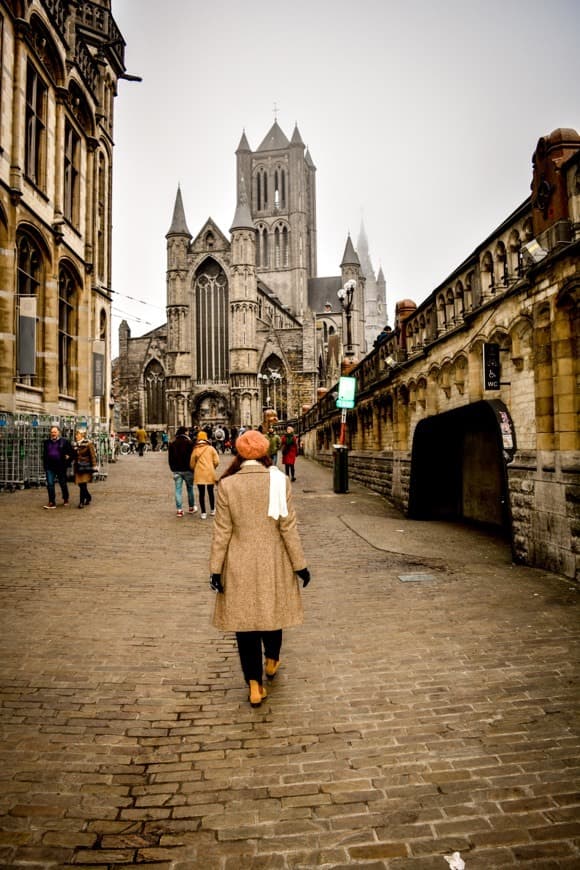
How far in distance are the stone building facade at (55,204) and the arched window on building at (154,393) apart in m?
34.8

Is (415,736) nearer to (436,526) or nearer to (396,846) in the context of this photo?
(396,846)

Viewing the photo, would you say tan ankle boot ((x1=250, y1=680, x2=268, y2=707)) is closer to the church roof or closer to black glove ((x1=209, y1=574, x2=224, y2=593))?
black glove ((x1=209, y1=574, x2=224, y2=593))

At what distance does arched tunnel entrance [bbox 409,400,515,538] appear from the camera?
33.3ft

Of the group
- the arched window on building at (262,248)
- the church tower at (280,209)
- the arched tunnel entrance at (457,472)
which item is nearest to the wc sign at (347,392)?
the arched tunnel entrance at (457,472)

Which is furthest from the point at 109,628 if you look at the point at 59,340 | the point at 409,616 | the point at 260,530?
the point at 59,340

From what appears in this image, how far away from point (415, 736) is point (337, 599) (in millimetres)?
2803

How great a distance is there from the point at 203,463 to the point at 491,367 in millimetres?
5783

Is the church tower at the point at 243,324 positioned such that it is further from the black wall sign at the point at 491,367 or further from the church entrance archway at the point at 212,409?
the black wall sign at the point at 491,367

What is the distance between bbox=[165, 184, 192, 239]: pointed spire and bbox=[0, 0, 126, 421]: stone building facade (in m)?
32.0

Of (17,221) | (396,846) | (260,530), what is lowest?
(396,846)

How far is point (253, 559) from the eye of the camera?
380 centimetres

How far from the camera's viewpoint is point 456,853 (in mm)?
2404

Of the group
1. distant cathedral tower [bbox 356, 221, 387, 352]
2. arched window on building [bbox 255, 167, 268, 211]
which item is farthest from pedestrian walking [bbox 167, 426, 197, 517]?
distant cathedral tower [bbox 356, 221, 387, 352]

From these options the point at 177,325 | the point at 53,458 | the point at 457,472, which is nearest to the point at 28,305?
the point at 53,458
